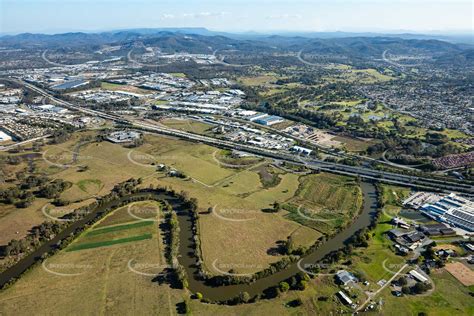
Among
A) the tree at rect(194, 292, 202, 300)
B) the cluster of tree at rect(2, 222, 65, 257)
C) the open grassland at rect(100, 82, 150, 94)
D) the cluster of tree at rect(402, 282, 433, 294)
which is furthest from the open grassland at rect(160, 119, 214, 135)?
the cluster of tree at rect(402, 282, 433, 294)

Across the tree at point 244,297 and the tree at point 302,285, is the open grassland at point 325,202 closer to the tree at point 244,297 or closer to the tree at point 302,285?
the tree at point 302,285

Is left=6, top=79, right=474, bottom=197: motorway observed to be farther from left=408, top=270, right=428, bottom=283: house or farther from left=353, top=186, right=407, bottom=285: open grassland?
left=408, top=270, right=428, bottom=283: house

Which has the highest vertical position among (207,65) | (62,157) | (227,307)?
(207,65)

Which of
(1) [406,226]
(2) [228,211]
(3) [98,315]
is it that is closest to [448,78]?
(1) [406,226]

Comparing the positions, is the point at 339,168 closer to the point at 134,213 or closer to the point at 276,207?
the point at 276,207

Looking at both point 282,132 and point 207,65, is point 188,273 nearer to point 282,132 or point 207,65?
point 282,132

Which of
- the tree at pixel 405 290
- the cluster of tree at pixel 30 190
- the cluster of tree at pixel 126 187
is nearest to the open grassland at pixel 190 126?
the cluster of tree at pixel 126 187
